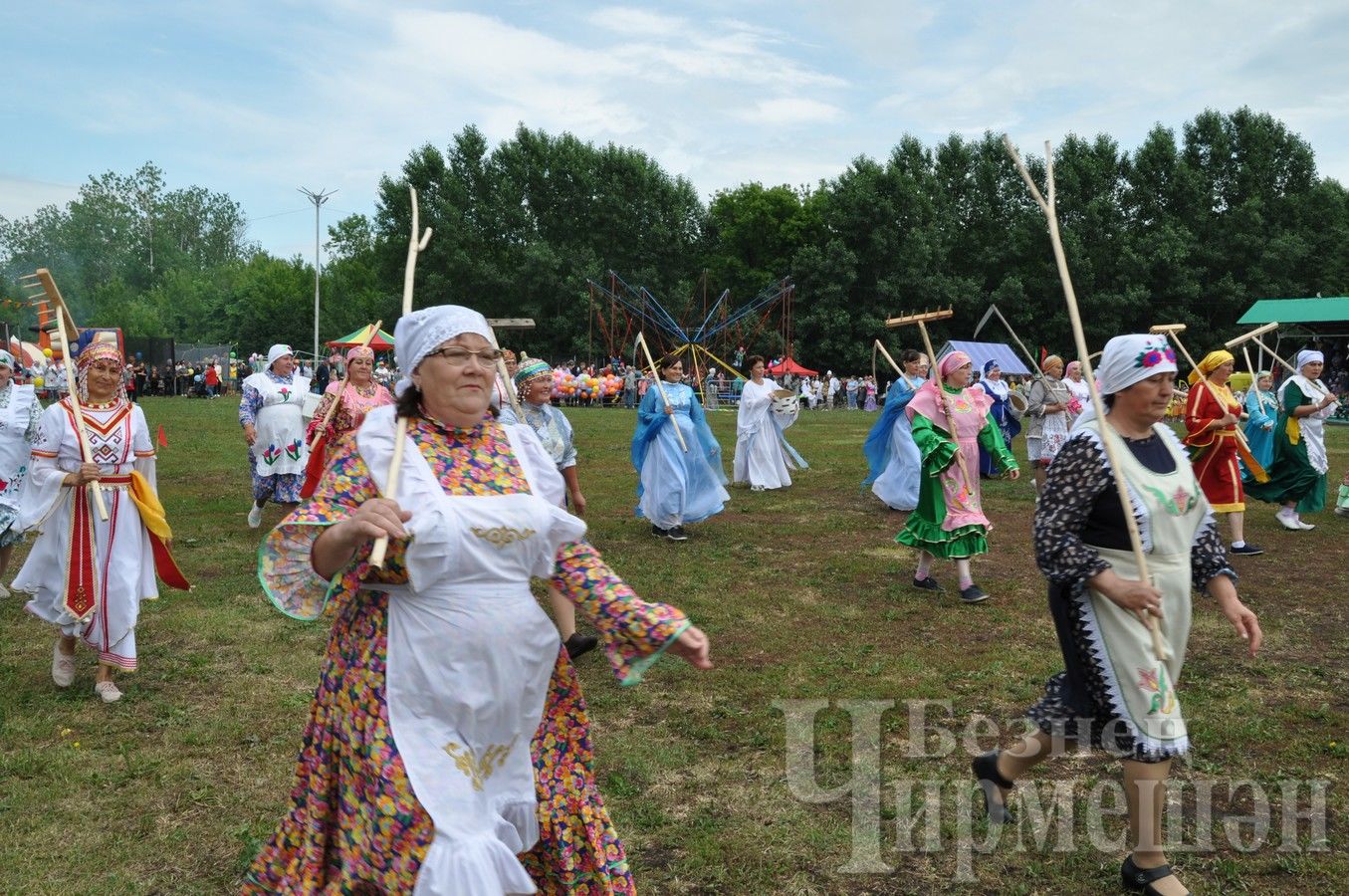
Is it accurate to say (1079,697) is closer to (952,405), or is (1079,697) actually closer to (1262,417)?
(952,405)

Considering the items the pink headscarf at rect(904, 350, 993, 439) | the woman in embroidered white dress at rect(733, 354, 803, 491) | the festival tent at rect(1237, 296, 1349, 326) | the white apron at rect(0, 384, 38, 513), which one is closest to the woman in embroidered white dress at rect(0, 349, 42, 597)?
the white apron at rect(0, 384, 38, 513)

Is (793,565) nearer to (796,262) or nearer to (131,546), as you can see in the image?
(131,546)

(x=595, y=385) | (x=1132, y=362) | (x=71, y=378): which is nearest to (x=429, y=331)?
(x=1132, y=362)

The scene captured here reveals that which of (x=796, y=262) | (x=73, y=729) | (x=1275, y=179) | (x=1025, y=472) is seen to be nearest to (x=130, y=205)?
(x=796, y=262)

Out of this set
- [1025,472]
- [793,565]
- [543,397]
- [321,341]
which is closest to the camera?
[543,397]

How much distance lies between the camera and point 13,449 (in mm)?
8500

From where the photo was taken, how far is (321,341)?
68.2m

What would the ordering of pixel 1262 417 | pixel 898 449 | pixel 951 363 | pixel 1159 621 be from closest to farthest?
pixel 1159 621, pixel 951 363, pixel 1262 417, pixel 898 449

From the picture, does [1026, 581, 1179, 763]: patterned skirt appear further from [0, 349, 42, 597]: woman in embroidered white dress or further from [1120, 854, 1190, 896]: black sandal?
[0, 349, 42, 597]: woman in embroidered white dress

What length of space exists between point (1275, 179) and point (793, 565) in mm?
50955

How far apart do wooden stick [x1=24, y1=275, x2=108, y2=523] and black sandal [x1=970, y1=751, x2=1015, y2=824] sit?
453cm

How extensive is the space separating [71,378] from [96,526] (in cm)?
96

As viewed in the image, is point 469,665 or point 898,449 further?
point 898,449

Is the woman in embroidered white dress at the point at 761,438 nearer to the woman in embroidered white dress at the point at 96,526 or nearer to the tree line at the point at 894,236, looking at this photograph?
the woman in embroidered white dress at the point at 96,526
